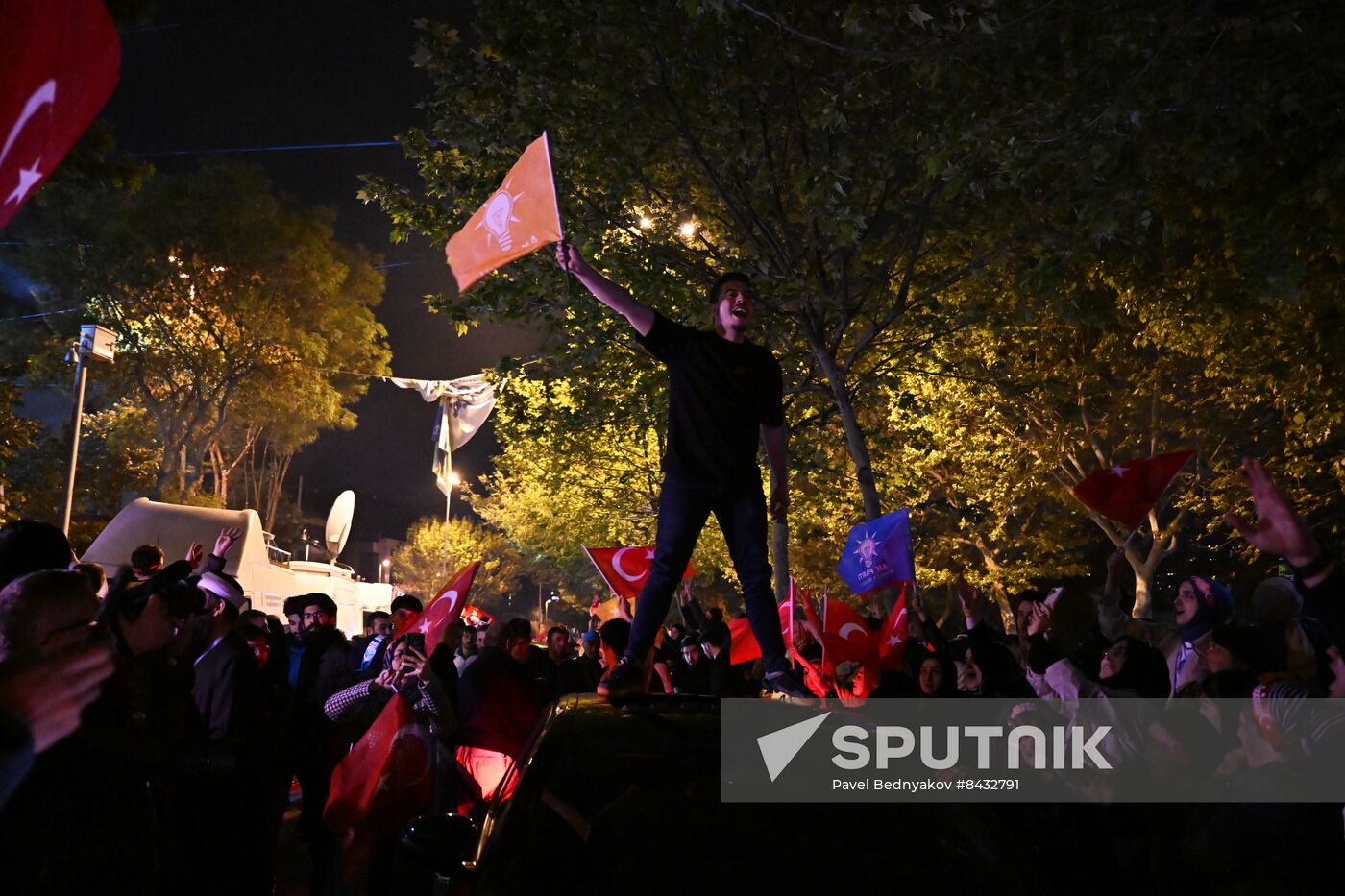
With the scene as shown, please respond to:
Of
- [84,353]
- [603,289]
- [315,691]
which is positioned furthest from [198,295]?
[603,289]

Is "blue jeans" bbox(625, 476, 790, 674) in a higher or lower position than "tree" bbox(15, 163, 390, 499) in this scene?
lower

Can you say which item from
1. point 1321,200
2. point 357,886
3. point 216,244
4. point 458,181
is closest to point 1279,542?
point 357,886

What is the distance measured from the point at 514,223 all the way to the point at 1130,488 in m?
5.19

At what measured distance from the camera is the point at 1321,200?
10.1m

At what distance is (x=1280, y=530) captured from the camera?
363 centimetres

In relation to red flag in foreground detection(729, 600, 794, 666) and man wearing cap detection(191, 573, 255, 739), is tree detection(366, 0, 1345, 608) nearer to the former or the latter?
red flag in foreground detection(729, 600, 794, 666)

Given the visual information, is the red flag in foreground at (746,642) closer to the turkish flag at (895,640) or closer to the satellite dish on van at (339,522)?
the turkish flag at (895,640)

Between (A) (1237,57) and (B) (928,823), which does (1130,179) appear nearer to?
(A) (1237,57)

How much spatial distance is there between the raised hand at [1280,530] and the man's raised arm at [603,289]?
2502mm

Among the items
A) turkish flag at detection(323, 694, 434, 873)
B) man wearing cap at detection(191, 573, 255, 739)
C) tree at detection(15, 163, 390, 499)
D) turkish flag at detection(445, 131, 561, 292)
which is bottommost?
turkish flag at detection(323, 694, 434, 873)

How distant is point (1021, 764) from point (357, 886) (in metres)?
3.42

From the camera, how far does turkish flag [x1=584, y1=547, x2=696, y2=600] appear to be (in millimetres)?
10773

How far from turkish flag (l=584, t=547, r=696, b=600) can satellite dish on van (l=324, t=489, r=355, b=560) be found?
23991 mm

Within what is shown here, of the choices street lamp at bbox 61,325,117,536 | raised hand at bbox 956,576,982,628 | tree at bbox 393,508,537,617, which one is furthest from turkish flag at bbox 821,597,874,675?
tree at bbox 393,508,537,617
